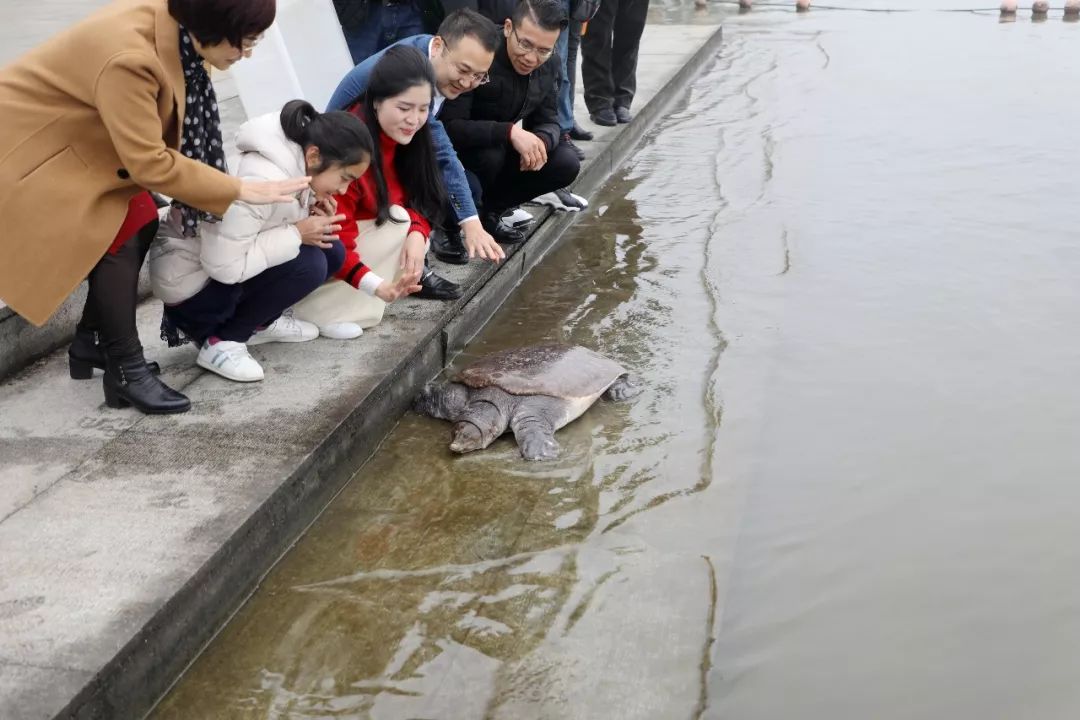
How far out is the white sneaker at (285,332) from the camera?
424 centimetres

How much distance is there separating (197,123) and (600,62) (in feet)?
16.3

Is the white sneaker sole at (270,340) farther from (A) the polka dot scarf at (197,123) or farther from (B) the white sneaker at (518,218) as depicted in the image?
(B) the white sneaker at (518,218)

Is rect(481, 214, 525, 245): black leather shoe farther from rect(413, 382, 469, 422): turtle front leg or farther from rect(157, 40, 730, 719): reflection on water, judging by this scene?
rect(413, 382, 469, 422): turtle front leg

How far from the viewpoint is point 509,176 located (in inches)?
218

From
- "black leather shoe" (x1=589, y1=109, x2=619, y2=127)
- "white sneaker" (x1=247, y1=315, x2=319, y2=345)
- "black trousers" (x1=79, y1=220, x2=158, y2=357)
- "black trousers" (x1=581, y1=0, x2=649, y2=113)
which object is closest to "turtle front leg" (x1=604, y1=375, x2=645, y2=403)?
"white sneaker" (x1=247, y1=315, x2=319, y2=345)

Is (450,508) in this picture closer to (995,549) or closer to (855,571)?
(855,571)

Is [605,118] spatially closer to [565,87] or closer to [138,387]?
[565,87]

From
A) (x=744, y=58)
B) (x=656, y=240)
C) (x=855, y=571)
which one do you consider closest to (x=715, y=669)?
(x=855, y=571)

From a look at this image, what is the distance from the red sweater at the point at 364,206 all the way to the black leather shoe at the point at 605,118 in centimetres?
378

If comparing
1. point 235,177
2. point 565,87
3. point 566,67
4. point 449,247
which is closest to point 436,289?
point 449,247

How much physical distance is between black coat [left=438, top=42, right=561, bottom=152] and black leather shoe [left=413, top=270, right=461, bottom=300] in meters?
0.82

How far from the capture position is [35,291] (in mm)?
3223

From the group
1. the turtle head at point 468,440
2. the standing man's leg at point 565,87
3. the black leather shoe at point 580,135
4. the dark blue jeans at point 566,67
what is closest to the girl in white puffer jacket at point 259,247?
the turtle head at point 468,440

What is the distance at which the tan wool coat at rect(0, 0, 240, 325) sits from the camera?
10.2ft
